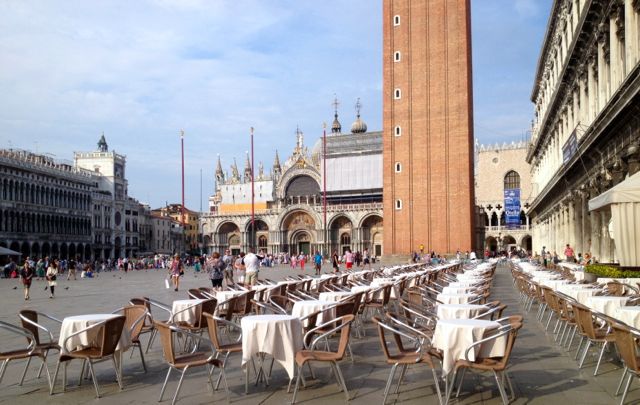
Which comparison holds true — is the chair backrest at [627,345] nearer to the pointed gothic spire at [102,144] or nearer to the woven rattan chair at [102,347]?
the woven rattan chair at [102,347]

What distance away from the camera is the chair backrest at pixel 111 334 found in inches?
235

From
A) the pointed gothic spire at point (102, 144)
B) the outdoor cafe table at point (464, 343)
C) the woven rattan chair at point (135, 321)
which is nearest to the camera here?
the outdoor cafe table at point (464, 343)

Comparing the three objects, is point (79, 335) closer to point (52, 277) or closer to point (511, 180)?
point (52, 277)

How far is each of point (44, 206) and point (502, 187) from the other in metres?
45.8

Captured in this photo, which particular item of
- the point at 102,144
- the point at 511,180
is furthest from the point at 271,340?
the point at 102,144

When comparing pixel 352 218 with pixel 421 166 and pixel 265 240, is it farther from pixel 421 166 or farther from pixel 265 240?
pixel 421 166

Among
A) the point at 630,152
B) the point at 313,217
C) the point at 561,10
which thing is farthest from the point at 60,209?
the point at 630,152

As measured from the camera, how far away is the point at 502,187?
64.0 m

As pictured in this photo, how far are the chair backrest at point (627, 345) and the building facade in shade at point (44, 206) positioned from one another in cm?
A: 5576

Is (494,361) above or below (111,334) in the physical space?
below

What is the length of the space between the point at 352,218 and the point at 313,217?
4.98m

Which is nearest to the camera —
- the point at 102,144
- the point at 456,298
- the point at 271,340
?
the point at 271,340

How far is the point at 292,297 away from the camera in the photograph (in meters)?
9.47

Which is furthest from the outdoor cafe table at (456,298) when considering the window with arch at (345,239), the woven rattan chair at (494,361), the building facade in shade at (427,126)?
the window with arch at (345,239)
